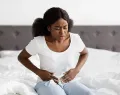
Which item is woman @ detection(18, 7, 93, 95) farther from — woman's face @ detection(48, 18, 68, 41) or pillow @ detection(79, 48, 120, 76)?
pillow @ detection(79, 48, 120, 76)

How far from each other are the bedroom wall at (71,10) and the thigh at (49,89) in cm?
137

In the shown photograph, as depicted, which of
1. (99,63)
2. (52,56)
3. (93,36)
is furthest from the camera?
(93,36)

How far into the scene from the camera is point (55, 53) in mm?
1644

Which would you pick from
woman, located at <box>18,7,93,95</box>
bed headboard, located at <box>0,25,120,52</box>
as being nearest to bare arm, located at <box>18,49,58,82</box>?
woman, located at <box>18,7,93,95</box>

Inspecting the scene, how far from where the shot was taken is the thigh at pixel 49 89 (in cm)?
150

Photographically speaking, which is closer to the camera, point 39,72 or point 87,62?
point 39,72

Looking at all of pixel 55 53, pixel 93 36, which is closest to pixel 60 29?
pixel 55 53

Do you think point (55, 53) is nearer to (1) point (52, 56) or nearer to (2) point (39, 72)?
(1) point (52, 56)

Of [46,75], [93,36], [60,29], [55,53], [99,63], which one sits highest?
[60,29]

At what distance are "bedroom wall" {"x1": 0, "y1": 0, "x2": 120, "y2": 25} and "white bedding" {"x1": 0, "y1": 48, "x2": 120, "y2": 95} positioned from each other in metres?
0.40

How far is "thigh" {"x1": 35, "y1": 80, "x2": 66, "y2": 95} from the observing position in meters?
1.50

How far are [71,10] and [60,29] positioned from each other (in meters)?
1.35

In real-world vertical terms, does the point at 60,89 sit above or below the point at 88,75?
above

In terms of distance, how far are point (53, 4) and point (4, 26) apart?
0.55m
